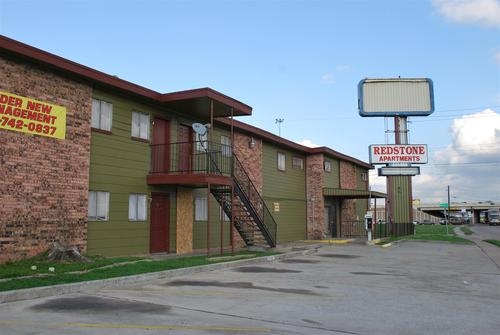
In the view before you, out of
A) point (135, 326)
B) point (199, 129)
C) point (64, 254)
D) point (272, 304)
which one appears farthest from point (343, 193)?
point (135, 326)

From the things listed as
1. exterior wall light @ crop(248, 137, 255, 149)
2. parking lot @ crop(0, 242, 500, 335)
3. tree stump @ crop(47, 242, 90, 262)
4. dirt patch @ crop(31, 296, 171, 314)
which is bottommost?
parking lot @ crop(0, 242, 500, 335)

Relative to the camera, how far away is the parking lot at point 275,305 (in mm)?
7359

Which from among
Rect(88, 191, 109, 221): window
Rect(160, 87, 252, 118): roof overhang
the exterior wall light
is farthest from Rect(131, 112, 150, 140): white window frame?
the exterior wall light

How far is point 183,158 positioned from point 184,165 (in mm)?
268

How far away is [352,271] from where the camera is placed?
50.0 ft

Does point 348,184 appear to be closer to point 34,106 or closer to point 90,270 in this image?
point 34,106

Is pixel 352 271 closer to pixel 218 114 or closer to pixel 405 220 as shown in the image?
pixel 218 114

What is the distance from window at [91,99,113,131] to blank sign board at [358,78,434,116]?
69.3 feet

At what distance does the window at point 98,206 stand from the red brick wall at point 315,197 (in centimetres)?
1755

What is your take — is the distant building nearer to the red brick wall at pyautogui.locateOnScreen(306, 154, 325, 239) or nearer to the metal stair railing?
the metal stair railing

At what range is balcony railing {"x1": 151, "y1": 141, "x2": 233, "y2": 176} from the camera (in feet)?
60.3

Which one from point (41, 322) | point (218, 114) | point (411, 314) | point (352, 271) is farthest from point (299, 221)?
point (41, 322)

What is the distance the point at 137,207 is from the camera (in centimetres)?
1750

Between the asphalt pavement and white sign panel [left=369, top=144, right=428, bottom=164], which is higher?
white sign panel [left=369, top=144, right=428, bottom=164]
